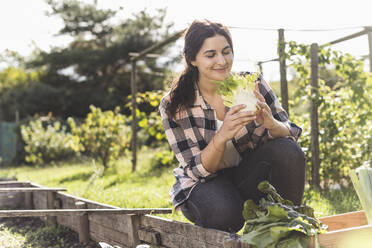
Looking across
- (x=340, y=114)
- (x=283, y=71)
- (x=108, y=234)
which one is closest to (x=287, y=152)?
(x=108, y=234)

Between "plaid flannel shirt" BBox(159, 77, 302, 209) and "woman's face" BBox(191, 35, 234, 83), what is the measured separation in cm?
21

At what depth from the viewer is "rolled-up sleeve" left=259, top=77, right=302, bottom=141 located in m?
2.39

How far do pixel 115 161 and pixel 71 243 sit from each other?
5.27 meters

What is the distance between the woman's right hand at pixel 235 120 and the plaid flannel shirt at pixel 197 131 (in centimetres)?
41

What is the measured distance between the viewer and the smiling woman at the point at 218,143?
2193 millimetres

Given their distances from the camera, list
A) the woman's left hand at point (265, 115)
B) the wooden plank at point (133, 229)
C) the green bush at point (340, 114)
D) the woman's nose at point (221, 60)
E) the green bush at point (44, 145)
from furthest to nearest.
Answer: the green bush at point (44, 145) < the green bush at point (340, 114) < the wooden plank at point (133, 229) < the woman's nose at point (221, 60) < the woman's left hand at point (265, 115)

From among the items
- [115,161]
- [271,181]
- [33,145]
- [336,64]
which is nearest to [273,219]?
[271,181]

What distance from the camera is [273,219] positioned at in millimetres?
1644

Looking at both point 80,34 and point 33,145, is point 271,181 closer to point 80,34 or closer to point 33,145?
point 33,145

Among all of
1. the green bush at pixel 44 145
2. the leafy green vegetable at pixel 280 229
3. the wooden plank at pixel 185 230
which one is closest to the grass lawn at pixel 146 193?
the leafy green vegetable at pixel 280 229

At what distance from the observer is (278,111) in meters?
Result: 2.47

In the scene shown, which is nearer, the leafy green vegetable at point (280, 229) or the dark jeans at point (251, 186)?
the leafy green vegetable at point (280, 229)

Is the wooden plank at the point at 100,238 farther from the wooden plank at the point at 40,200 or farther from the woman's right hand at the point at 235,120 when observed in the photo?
the woman's right hand at the point at 235,120

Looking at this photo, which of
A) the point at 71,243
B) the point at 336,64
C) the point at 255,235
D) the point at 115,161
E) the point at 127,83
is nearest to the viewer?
the point at 255,235
